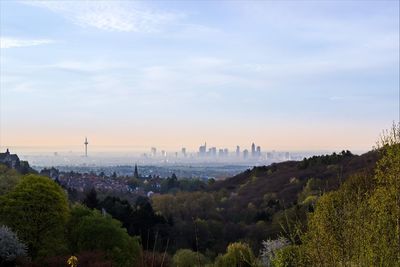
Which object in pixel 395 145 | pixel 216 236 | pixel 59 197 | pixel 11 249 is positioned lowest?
pixel 216 236

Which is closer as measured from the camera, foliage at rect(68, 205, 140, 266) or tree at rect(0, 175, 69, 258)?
foliage at rect(68, 205, 140, 266)

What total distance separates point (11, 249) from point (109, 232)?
17.4 feet

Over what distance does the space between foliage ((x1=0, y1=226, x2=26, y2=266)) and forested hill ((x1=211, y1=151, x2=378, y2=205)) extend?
49983 mm

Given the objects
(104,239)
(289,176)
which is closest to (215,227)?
(104,239)

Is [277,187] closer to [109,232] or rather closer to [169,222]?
[169,222]

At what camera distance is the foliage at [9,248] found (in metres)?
23.1

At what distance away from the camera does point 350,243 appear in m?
6.58

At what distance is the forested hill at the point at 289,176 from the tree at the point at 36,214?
4602cm

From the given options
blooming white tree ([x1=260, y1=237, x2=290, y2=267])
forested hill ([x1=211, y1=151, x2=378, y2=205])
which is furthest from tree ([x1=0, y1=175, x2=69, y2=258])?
forested hill ([x1=211, y1=151, x2=378, y2=205])

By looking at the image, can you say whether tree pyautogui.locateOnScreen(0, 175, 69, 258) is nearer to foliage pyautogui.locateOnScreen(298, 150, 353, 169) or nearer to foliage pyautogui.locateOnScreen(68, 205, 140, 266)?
foliage pyautogui.locateOnScreen(68, 205, 140, 266)

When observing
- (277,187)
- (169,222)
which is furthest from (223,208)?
(169,222)

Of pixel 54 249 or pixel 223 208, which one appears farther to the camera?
pixel 223 208

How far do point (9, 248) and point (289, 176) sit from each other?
71.2 meters

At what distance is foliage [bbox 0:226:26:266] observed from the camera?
2306 centimetres
